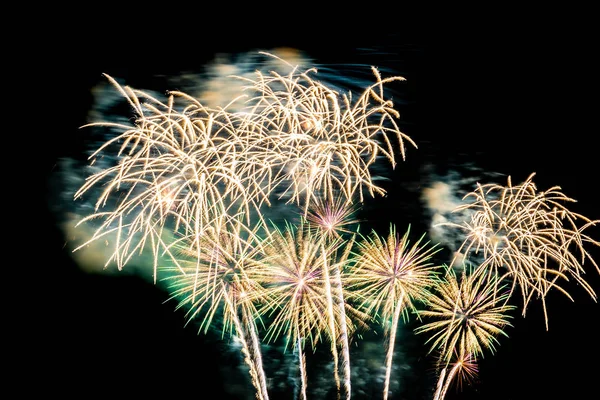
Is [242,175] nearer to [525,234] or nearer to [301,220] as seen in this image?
[301,220]

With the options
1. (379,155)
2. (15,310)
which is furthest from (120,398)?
(379,155)

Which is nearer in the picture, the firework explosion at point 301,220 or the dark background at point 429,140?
the firework explosion at point 301,220

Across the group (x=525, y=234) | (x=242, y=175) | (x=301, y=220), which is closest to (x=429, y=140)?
(x=301, y=220)

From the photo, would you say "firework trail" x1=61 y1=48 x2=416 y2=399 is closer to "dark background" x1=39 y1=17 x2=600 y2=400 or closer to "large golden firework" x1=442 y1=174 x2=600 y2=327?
"dark background" x1=39 y1=17 x2=600 y2=400

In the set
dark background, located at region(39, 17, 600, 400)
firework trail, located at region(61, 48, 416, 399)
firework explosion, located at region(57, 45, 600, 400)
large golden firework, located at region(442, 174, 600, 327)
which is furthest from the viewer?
dark background, located at region(39, 17, 600, 400)

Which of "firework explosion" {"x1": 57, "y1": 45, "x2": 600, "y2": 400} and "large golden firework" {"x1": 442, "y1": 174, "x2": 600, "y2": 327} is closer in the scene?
"firework explosion" {"x1": 57, "y1": 45, "x2": 600, "y2": 400}

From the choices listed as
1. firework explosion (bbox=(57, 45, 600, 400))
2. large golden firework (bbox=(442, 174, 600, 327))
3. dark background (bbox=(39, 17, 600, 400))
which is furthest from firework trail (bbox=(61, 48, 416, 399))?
large golden firework (bbox=(442, 174, 600, 327))

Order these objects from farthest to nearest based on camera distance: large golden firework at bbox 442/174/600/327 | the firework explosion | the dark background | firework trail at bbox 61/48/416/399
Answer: the dark background → large golden firework at bbox 442/174/600/327 → the firework explosion → firework trail at bbox 61/48/416/399

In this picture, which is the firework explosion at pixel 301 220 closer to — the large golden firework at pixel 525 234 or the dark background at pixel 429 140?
the large golden firework at pixel 525 234

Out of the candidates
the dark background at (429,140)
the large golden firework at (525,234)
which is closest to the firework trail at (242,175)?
the dark background at (429,140)
